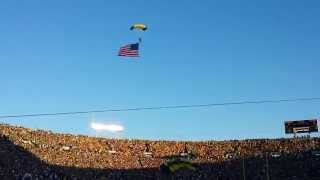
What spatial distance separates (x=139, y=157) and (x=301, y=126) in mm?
21588

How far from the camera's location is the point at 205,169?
7125cm

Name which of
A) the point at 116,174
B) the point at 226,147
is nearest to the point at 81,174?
A: the point at 116,174

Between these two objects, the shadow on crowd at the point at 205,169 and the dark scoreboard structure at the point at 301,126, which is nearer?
the shadow on crowd at the point at 205,169

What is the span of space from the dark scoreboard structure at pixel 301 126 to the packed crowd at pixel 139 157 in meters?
2.25

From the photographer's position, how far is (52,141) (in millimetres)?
76875

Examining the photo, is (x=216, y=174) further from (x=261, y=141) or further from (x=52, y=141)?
(x=52, y=141)

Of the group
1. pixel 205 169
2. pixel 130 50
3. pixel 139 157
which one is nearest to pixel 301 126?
pixel 205 169

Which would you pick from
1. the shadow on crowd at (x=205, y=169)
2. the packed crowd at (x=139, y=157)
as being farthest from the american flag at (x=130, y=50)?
the shadow on crowd at (x=205, y=169)

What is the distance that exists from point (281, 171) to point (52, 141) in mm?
27445

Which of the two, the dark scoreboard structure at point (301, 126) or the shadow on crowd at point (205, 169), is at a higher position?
the dark scoreboard structure at point (301, 126)

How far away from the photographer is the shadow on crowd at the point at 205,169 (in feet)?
206

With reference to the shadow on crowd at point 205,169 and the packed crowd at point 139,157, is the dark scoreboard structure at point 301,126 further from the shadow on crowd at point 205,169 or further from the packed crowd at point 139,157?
the shadow on crowd at point 205,169

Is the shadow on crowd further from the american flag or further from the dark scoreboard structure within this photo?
the american flag

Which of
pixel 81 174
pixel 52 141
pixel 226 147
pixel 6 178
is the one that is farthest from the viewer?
pixel 226 147
